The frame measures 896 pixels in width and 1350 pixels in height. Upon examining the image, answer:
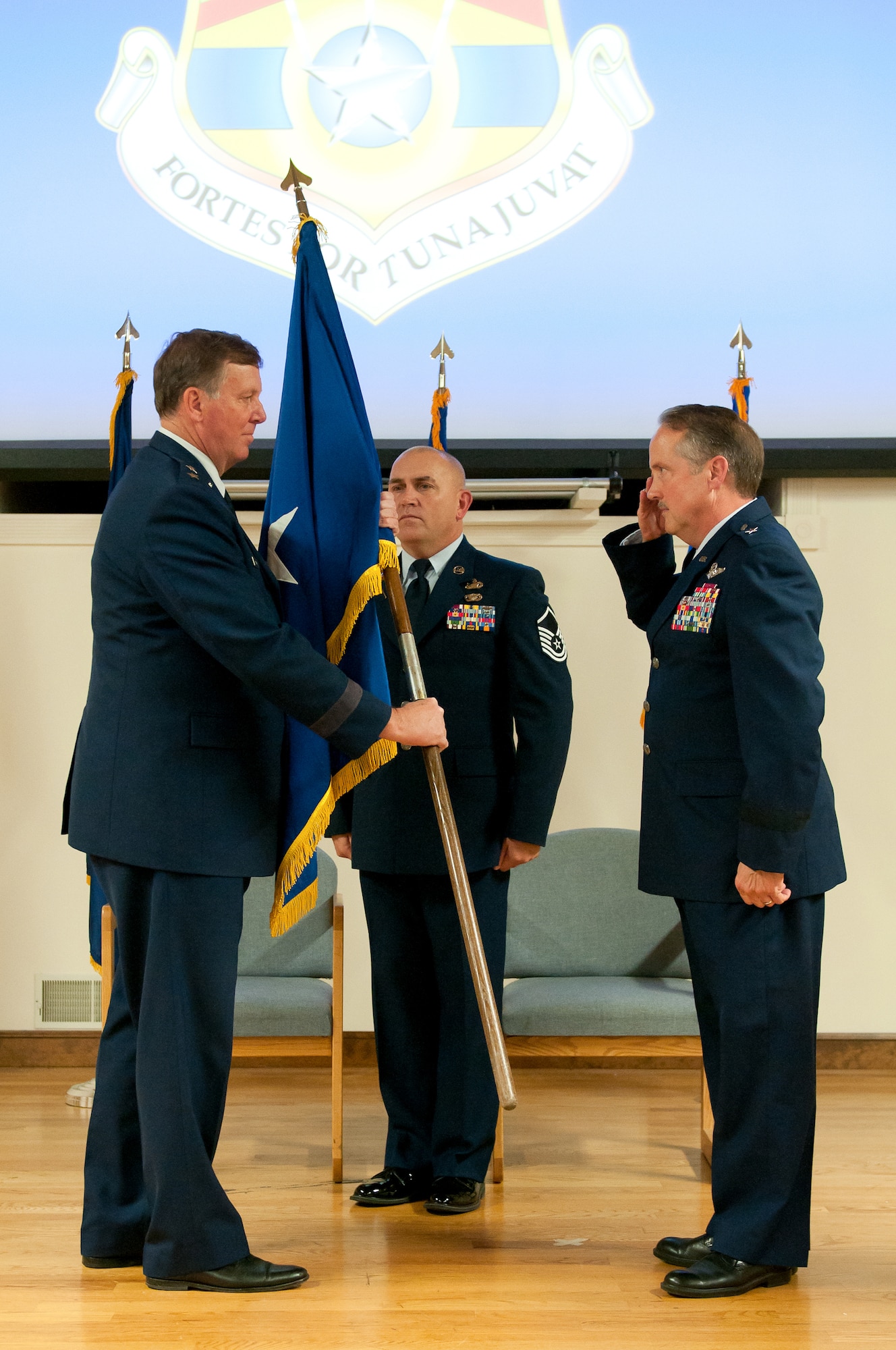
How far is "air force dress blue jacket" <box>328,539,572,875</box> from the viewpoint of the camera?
3.06 meters

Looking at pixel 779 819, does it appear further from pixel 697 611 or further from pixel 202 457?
pixel 202 457

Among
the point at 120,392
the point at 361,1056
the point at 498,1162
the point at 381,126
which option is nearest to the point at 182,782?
the point at 498,1162

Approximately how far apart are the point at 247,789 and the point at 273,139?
2757 mm

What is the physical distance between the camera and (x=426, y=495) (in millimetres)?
3160

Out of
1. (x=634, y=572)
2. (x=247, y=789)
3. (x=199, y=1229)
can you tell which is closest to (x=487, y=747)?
(x=634, y=572)

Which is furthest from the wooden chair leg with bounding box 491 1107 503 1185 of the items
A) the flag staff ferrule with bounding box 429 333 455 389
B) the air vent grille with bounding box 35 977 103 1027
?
the flag staff ferrule with bounding box 429 333 455 389

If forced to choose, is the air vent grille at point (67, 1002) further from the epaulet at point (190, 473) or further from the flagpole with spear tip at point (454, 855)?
the epaulet at point (190, 473)

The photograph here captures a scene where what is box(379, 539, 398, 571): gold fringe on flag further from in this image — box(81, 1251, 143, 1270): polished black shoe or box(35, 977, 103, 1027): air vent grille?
box(35, 977, 103, 1027): air vent grille

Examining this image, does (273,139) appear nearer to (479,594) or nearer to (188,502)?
(479,594)

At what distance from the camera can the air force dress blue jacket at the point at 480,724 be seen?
10.0 ft

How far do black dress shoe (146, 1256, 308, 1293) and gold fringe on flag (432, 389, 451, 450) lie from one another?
2364 mm

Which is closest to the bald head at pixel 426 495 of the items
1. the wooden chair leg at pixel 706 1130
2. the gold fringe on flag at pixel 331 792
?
the gold fringe on flag at pixel 331 792

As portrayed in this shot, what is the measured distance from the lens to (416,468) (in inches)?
124

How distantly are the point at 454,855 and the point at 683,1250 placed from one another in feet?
3.04
